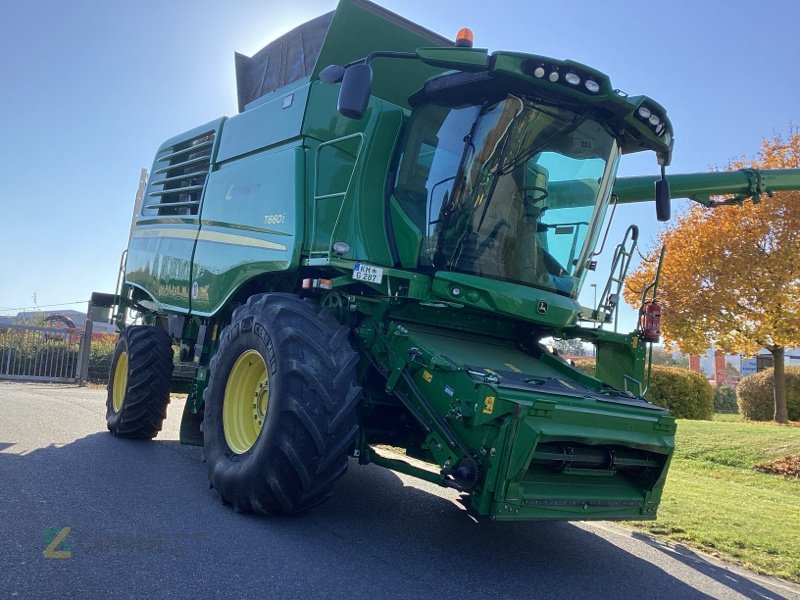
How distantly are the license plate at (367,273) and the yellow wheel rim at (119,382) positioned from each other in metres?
4.41

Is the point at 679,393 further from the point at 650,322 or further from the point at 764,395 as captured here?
the point at 650,322

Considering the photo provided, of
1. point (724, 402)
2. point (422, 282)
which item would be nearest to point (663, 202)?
point (422, 282)

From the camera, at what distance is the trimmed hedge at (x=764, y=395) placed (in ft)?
65.8

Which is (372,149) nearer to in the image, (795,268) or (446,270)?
(446,270)

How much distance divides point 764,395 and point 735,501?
49.3ft

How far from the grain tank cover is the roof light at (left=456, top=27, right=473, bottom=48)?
3.59ft

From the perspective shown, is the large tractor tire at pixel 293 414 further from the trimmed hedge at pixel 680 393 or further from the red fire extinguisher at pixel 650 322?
the trimmed hedge at pixel 680 393

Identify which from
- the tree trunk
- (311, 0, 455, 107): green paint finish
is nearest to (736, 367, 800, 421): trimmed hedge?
the tree trunk

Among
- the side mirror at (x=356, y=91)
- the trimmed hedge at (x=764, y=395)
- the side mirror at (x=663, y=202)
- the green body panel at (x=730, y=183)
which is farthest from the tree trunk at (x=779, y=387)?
the side mirror at (x=356, y=91)

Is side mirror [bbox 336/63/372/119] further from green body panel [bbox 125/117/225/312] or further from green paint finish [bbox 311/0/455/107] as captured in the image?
green body panel [bbox 125/117/225/312]

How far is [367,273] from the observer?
15.9 feet

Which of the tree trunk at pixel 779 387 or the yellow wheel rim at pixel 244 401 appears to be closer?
the yellow wheel rim at pixel 244 401

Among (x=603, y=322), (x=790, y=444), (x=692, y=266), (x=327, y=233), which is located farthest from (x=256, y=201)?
(x=692, y=266)

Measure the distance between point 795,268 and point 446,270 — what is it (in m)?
13.3
